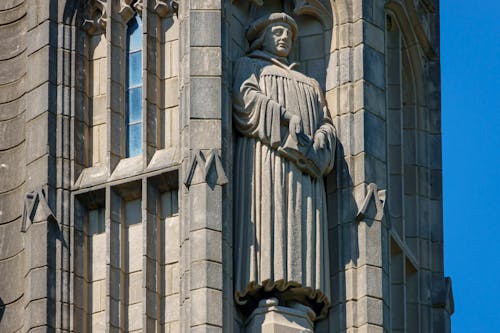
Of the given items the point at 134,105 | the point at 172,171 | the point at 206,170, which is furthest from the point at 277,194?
the point at 134,105

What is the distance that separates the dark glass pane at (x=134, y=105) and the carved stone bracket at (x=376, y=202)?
3.41m

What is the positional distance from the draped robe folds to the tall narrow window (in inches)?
64.2

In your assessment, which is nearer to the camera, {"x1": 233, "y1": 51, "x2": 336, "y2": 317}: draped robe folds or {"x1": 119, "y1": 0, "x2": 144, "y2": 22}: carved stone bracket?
{"x1": 233, "y1": 51, "x2": 336, "y2": 317}: draped robe folds

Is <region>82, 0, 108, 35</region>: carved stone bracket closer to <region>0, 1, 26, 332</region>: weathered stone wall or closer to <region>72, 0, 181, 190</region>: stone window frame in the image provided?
<region>72, 0, 181, 190</region>: stone window frame

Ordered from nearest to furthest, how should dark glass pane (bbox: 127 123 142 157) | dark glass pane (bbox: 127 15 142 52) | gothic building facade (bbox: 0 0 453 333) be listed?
gothic building facade (bbox: 0 0 453 333), dark glass pane (bbox: 127 123 142 157), dark glass pane (bbox: 127 15 142 52)

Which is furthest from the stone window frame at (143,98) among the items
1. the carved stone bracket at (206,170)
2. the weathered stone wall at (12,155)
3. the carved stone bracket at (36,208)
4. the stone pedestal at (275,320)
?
the stone pedestal at (275,320)

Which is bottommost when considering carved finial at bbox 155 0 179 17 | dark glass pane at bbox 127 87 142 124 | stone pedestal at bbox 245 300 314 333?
stone pedestal at bbox 245 300 314 333

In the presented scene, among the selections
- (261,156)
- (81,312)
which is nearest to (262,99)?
(261,156)

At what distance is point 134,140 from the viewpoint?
48.2 meters

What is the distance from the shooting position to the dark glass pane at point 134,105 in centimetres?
4822

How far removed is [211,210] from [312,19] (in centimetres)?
412

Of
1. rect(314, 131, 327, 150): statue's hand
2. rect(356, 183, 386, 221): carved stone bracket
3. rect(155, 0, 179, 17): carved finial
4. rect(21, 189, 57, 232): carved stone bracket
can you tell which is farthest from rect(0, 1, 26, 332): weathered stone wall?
rect(356, 183, 386, 221): carved stone bracket

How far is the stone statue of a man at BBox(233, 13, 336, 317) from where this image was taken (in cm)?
4616

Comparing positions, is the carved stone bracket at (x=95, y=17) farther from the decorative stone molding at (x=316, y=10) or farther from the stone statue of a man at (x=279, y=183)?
the decorative stone molding at (x=316, y=10)
